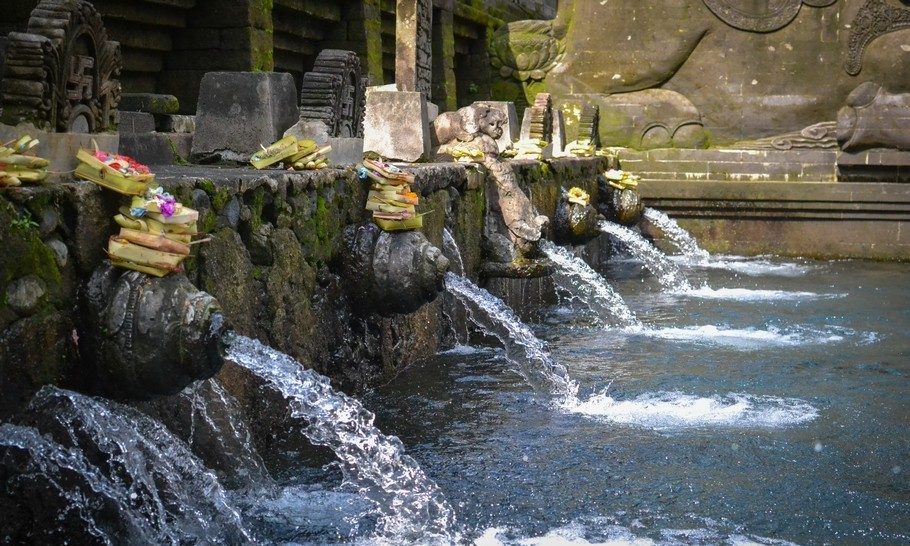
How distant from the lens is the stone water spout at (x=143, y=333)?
3230mm

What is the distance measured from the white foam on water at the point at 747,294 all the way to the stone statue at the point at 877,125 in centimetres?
395

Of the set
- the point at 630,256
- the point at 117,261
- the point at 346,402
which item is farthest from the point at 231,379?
the point at 630,256

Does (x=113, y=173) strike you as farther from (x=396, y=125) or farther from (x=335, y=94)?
(x=396, y=125)

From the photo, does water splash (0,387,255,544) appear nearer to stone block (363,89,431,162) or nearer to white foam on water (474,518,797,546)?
white foam on water (474,518,797,546)

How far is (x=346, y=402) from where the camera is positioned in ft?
13.7

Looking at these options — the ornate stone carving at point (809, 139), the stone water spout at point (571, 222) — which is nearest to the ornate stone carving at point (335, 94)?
the stone water spout at point (571, 222)

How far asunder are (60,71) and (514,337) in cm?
307

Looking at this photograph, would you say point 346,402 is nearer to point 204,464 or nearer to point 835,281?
point 204,464

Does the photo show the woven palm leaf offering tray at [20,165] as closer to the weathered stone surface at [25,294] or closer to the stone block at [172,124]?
the weathered stone surface at [25,294]

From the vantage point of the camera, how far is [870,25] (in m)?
14.1

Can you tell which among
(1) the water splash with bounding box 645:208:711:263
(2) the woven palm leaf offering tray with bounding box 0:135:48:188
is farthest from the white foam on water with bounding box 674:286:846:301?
(2) the woven palm leaf offering tray with bounding box 0:135:48:188

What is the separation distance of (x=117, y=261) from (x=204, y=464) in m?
0.84

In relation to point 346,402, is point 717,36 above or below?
above

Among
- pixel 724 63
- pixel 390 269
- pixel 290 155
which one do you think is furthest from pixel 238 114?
pixel 724 63
